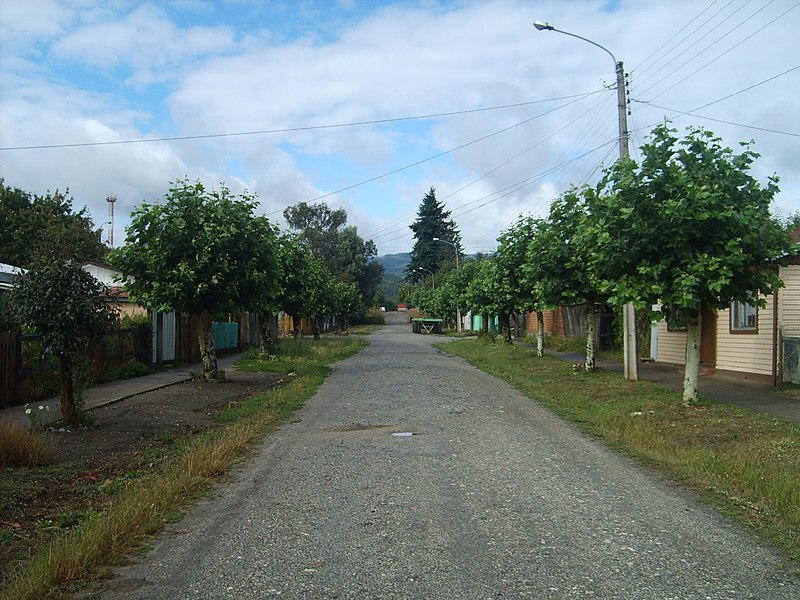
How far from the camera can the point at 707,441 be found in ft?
32.7

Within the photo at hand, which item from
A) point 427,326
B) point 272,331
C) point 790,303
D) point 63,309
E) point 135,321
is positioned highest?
point 790,303

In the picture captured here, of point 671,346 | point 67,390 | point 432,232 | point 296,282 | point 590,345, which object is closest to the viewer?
point 67,390

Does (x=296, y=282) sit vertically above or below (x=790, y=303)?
above

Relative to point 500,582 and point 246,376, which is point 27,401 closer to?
point 246,376

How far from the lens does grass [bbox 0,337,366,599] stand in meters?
4.83

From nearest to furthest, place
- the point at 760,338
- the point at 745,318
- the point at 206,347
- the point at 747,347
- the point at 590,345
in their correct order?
the point at 760,338
the point at 747,347
the point at 745,318
the point at 206,347
the point at 590,345

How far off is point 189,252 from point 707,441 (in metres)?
11.9

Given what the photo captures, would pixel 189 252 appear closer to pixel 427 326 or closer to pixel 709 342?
pixel 709 342

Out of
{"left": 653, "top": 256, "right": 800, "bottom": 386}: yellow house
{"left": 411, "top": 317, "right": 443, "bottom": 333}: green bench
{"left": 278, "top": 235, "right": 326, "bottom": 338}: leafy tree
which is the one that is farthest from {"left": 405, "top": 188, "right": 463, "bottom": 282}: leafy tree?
{"left": 653, "top": 256, "right": 800, "bottom": 386}: yellow house

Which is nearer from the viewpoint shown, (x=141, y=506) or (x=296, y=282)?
(x=141, y=506)

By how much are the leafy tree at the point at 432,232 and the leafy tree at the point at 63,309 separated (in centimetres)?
9142

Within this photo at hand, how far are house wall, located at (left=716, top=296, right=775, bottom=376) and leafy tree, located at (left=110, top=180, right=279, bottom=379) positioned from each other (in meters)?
11.6

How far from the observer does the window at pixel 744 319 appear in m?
17.2

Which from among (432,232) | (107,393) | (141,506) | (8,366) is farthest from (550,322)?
(432,232)
